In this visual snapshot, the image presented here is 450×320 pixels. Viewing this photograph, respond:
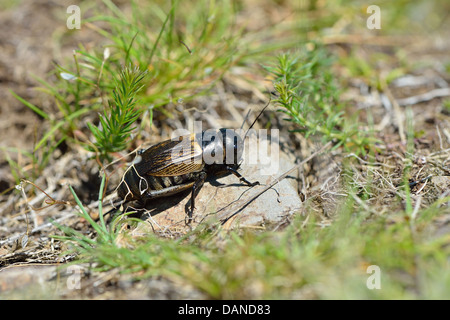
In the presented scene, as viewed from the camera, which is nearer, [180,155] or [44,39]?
[180,155]

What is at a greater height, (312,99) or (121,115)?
(312,99)

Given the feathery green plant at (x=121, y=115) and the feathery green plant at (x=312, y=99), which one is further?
the feathery green plant at (x=312, y=99)

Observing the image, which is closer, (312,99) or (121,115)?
(121,115)

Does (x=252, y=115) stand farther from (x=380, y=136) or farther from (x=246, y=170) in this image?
(x=380, y=136)

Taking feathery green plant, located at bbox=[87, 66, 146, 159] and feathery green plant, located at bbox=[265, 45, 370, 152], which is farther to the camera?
feathery green plant, located at bbox=[265, 45, 370, 152]

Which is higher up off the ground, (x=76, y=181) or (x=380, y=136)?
(x=380, y=136)
